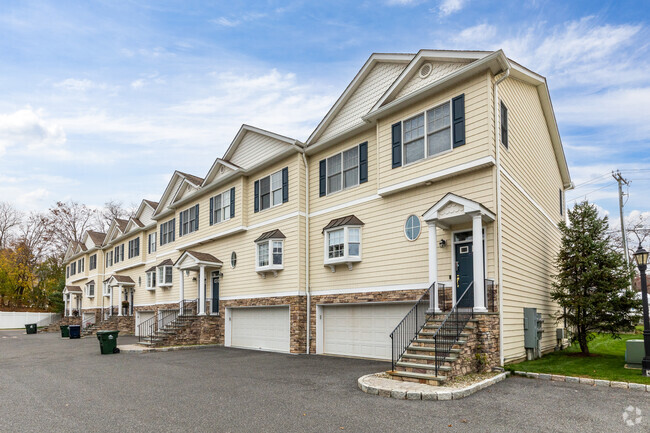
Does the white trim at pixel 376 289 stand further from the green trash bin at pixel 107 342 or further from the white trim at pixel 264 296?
the green trash bin at pixel 107 342

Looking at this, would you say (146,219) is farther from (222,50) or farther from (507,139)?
(507,139)

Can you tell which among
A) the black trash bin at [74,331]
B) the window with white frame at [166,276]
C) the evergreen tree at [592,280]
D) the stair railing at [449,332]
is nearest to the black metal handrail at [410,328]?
the stair railing at [449,332]

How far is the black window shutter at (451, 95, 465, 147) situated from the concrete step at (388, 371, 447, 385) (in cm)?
589

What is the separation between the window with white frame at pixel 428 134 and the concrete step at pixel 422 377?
5.91 metres

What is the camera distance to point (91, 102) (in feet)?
57.4

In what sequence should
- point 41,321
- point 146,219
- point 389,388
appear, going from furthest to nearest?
point 41,321
point 146,219
point 389,388

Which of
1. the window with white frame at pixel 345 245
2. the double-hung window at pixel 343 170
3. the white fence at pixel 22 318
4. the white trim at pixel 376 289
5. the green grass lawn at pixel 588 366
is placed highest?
the double-hung window at pixel 343 170

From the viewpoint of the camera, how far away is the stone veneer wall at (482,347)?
962cm

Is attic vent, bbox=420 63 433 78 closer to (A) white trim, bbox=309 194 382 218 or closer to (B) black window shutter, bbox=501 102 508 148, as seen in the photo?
(B) black window shutter, bbox=501 102 508 148

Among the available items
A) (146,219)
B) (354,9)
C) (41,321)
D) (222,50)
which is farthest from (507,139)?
(41,321)

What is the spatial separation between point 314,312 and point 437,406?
8.66 metres

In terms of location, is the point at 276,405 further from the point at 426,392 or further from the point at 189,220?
the point at 189,220

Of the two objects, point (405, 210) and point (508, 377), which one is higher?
point (405, 210)

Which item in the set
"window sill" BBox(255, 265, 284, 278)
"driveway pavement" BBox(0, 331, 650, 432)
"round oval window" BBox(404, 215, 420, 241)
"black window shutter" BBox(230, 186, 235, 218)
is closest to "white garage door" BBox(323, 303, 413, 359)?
"driveway pavement" BBox(0, 331, 650, 432)
